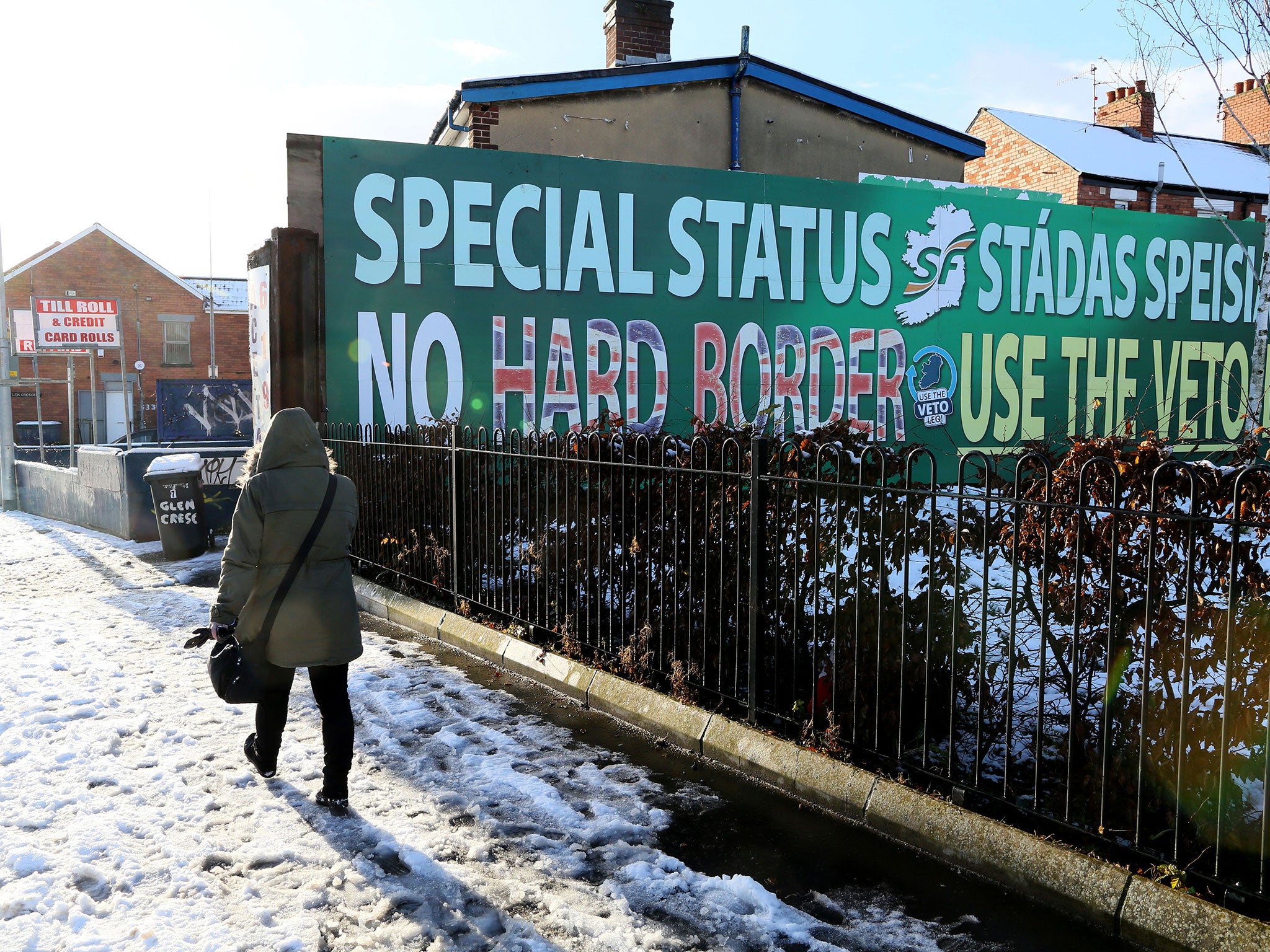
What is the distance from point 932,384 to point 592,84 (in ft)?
25.0

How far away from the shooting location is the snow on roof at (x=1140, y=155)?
28.7m

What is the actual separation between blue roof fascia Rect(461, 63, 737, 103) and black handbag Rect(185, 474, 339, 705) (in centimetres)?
1233

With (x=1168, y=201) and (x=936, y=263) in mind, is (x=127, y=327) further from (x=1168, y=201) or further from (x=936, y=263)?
(x=1168, y=201)

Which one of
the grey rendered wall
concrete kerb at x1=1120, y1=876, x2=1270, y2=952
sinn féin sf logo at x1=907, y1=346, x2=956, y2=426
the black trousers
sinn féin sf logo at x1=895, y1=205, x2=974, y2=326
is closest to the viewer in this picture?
concrete kerb at x1=1120, y1=876, x2=1270, y2=952

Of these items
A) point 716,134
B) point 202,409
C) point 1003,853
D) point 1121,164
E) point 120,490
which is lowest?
point 1003,853

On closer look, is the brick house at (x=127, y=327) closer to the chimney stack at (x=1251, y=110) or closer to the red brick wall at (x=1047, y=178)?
the red brick wall at (x=1047, y=178)

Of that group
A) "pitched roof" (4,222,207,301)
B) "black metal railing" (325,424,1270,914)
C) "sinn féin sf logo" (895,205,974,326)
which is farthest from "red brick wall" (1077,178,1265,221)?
"pitched roof" (4,222,207,301)

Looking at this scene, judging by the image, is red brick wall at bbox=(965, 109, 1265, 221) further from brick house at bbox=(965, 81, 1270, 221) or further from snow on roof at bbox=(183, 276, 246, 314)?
snow on roof at bbox=(183, 276, 246, 314)

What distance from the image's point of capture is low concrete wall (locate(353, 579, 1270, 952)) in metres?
3.28

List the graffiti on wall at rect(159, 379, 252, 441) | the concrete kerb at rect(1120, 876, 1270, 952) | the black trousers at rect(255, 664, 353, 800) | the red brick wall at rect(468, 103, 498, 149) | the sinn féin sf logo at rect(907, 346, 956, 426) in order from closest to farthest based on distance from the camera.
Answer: the concrete kerb at rect(1120, 876, 1270, 952), the black trousers at rect(255, 664, 353, 800), the red brick wall at rect(468, 103, 498, 149), the sinn féin sf logo at rect(907, 346, 956, 426), the graffiti on wall at rect(159, 379, 252, 441)

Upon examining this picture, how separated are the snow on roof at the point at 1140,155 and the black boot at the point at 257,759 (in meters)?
29.0

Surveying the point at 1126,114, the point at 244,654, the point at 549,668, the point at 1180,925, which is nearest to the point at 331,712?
the point at 244,654

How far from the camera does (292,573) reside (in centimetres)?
442

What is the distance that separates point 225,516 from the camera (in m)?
12.9
